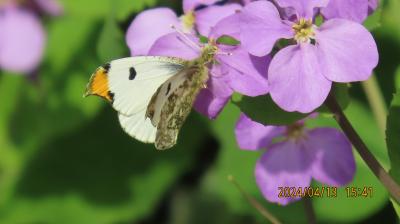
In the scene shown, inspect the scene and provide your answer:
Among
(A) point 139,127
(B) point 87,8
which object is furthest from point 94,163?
(A) point 139,127

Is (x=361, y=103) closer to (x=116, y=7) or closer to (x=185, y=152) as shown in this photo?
(x=185, y=152)

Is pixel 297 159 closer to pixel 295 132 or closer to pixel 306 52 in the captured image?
pixel 295 132

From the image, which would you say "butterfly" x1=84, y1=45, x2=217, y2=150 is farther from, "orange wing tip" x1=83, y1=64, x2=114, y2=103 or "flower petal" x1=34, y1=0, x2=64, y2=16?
"flower petal" x1=34, y1=0, x2=64, y2=16

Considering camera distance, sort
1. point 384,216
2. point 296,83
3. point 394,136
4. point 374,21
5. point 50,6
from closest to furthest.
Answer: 1. point 296,83
2. point 394,136
3. point 374,21
4. point 384,216
5. point 50,6

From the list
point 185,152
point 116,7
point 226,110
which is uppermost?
point 116,7

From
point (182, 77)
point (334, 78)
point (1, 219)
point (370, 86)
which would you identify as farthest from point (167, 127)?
point (1, 219)

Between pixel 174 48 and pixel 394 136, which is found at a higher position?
pixel 174 48
